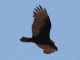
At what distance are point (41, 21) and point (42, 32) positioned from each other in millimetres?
573

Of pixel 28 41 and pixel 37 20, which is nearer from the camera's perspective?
pixel 28 41

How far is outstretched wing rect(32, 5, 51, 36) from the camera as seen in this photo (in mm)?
9527

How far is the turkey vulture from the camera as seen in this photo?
365 inches

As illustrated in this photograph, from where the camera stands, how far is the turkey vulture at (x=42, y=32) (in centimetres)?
927

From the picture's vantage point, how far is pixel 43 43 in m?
9.52

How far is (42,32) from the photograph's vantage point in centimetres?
984

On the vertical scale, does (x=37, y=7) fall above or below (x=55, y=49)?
above

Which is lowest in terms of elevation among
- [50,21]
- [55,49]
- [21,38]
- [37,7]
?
[55,49]

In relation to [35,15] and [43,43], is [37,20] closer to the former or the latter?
[35,15]

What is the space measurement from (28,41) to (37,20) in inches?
51.1

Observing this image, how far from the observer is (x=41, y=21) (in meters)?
9.92

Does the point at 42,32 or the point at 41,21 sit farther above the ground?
the point at 41,21

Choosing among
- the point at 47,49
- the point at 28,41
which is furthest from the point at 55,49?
the point at 28,41

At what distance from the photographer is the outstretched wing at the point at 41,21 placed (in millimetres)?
9527
